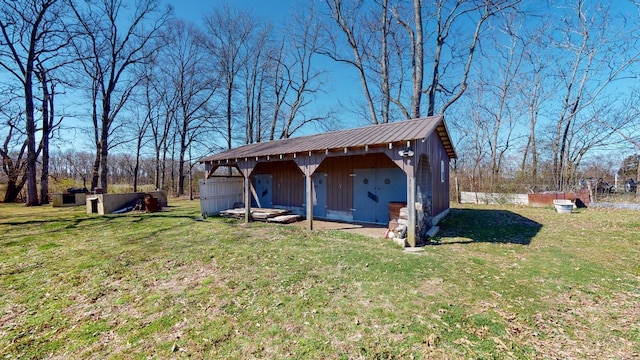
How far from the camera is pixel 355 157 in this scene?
9.25 m

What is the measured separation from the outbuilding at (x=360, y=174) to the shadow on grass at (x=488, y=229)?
0.52 m

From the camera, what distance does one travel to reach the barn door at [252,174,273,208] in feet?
38.4

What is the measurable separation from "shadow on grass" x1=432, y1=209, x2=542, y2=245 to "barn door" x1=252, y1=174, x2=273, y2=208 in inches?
270

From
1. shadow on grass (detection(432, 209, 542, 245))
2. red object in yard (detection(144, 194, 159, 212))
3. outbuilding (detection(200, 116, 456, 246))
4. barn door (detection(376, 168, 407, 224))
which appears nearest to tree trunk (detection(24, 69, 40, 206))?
red object in yard (detection(144, 194, 159, 212))

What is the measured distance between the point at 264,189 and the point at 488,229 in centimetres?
857

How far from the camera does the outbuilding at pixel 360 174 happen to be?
646 centimetres

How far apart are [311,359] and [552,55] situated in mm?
23627

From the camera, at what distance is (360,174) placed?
917 cm

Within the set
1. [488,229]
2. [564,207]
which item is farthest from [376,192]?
[564,207]

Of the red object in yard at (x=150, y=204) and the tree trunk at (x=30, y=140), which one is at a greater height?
the tree trunk at (x=30, y=140)

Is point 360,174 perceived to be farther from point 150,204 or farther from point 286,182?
point 150,204

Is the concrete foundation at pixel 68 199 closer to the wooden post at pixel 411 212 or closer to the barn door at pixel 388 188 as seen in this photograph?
the barn door at pixel 388 188

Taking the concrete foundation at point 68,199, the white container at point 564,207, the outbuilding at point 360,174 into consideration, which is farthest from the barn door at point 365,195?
the concrete foundation at point 68,199

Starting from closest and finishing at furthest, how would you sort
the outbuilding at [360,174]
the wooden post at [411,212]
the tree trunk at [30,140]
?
1. the wooden post at [411,212]
2. the outbuilding at [360,174]
3. the tree trunk at [30,140]
